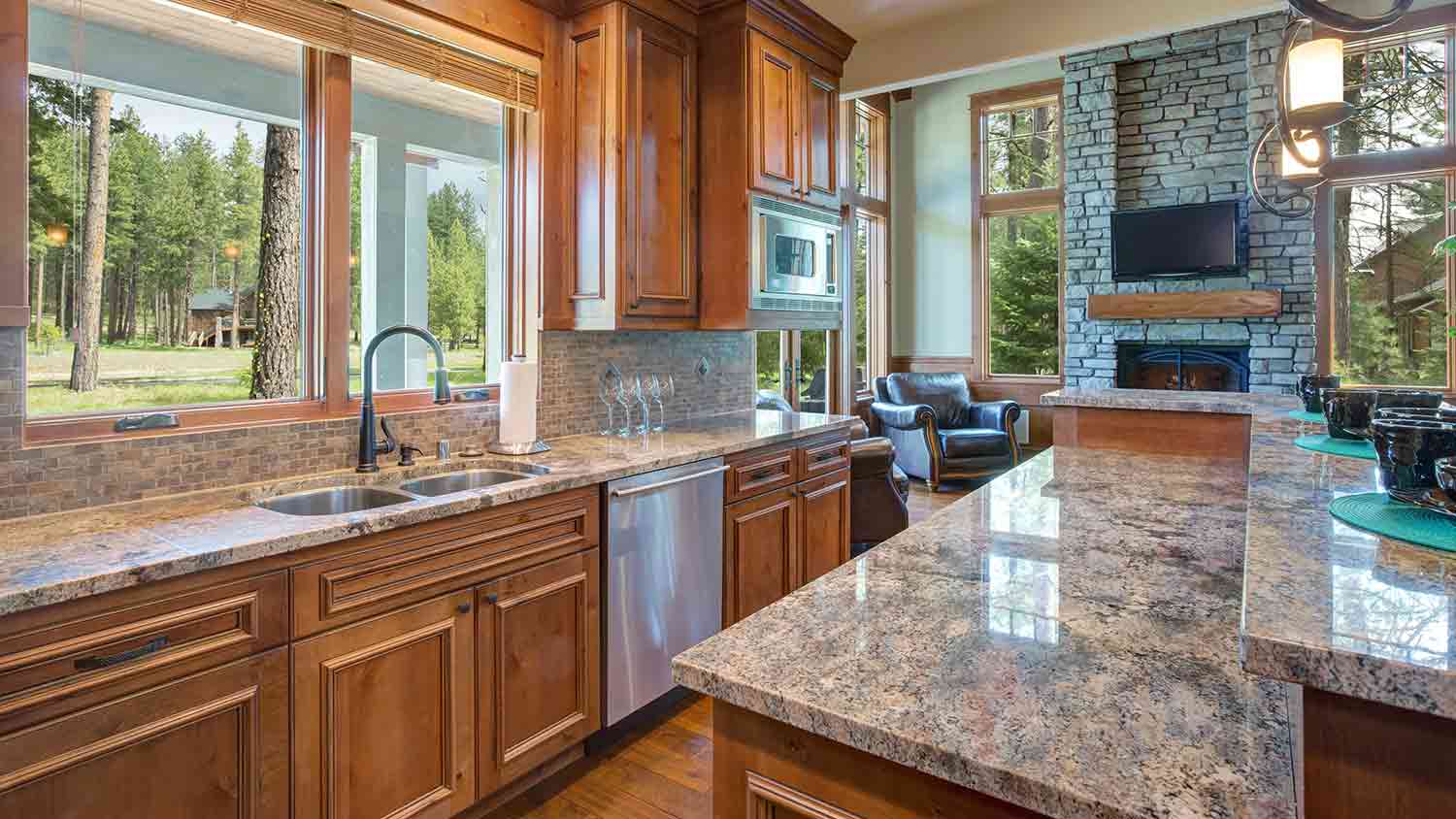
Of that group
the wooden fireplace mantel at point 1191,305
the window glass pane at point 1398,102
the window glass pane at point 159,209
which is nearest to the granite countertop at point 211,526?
the window glass pane at point 159,209

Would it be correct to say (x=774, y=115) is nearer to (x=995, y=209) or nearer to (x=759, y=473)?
(x=759, y=473)

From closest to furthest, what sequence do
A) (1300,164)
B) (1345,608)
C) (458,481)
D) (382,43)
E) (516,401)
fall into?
(1345,608) → (382,43) → (458,481) → (516,401) → (1300,164)

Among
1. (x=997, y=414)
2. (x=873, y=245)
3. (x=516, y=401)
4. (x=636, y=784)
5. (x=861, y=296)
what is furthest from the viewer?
(x=873, y=245)

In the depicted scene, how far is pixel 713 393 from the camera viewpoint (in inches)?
155

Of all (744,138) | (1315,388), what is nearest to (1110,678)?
(1315,388)

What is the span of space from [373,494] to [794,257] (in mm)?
2089

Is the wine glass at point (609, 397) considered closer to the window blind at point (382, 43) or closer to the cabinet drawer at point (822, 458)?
the cabinet drawer at point (822, 458)

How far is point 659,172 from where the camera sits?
10.2ft

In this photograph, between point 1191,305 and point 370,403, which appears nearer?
point 370,403

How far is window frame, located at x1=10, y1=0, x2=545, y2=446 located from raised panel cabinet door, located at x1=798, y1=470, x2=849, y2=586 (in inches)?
55.2

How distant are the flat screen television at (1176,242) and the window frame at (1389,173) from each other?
70 centimetres

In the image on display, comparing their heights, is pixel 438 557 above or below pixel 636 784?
above

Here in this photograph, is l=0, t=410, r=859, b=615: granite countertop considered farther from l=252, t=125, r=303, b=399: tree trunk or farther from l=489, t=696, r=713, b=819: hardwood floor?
l=489, t=696, r=713, b=819: hardwood floor

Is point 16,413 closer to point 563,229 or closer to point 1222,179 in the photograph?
point 563,229
